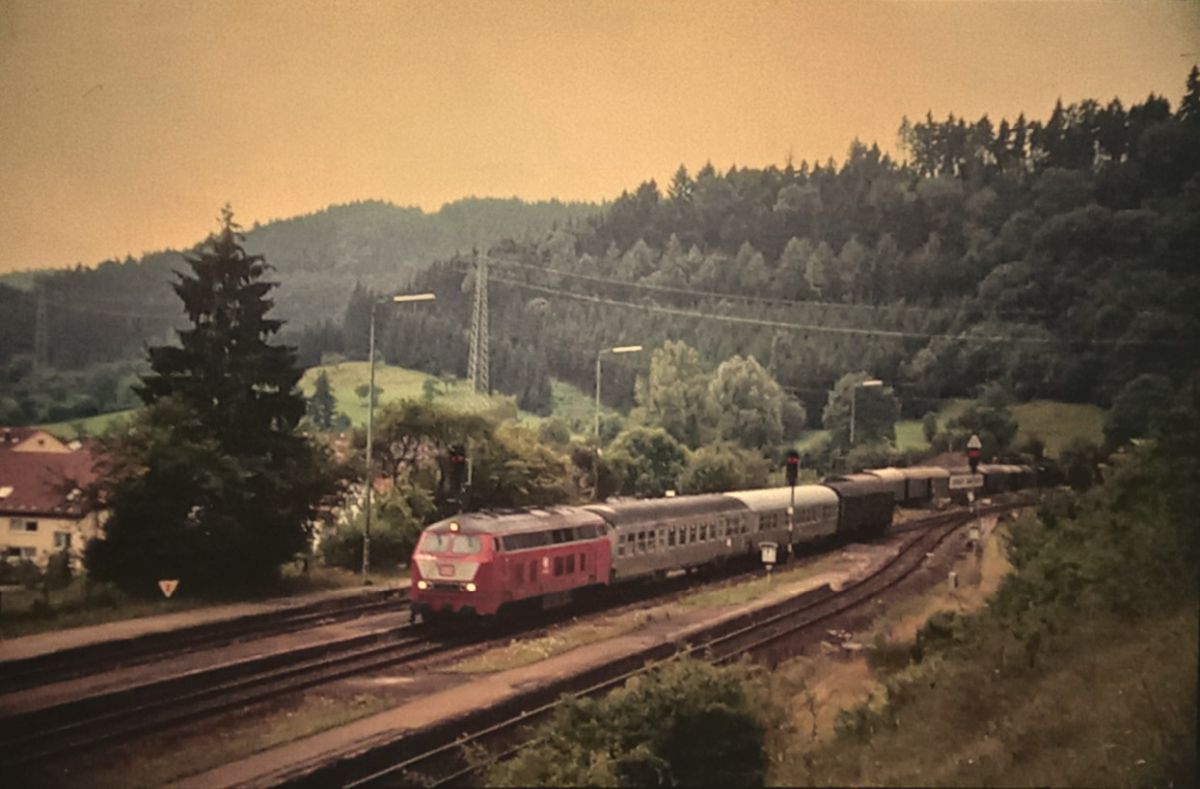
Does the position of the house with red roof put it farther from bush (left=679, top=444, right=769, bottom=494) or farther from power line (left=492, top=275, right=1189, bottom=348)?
bush (left=679, top=444, right=769, bottom=494)

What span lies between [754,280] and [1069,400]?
163 centimetres

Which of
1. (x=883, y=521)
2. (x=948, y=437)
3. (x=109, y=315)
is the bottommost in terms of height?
(x=883, y=521)

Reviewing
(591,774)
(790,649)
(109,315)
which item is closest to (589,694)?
(591,774)

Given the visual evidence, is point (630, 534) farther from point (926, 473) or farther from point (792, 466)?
point (926, 473)

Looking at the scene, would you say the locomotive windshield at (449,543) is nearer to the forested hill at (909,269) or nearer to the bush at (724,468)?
the forested hill at (909,269)

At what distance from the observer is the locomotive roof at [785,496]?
18.4ft

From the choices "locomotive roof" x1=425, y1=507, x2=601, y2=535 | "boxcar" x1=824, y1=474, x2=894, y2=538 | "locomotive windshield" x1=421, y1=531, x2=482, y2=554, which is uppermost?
"boxcar" x1=824, y1=474, x2=894, y2=538

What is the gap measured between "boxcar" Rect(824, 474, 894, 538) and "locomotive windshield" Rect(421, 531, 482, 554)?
190 cm

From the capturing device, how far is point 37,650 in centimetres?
505

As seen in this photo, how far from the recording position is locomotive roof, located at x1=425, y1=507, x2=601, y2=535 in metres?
5.59

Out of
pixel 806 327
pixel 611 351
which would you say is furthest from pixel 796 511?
pixel 611 351

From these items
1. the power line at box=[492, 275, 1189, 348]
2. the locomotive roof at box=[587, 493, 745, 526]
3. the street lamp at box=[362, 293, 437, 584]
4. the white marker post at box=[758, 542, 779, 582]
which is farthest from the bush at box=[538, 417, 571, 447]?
the white marker post at box=[758, 542, 779, 582]

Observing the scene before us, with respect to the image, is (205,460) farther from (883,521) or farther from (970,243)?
(970,243)

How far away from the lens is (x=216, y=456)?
5.12 metres
